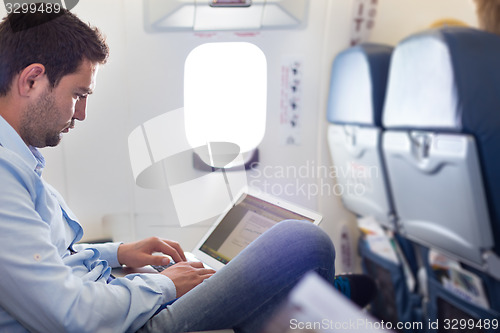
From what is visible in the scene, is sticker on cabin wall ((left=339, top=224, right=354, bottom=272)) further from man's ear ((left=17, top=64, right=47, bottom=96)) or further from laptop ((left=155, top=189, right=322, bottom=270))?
man's ear ((left=17, top=64, right=47, bottom=96))

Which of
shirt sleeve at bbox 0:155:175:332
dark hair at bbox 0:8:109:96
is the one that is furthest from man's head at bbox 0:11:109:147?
shirt sleeve at bbox 0:155:175:332

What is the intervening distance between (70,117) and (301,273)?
741 mm

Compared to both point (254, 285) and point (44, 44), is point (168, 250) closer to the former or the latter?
point (254, 285)

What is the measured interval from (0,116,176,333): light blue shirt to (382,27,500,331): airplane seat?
1.24 metres

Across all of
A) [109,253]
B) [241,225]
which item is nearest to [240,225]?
[241,225]

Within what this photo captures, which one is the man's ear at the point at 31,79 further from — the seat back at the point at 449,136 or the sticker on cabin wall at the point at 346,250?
the sticker on cabin wall at the point at 346,250

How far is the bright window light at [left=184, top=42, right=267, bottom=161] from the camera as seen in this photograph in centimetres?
242

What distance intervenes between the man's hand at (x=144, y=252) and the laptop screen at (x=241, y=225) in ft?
0.78

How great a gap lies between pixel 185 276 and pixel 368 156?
4.74ft

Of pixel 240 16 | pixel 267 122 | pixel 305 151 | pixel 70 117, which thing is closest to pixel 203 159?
pixel 267 122

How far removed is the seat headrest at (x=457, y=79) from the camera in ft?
5.23

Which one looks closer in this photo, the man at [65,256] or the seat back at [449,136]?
the man at [65,256]

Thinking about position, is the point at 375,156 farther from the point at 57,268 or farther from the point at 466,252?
the point at 57,268

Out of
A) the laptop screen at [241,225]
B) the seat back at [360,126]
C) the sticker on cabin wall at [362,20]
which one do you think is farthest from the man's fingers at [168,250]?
the sticker on cabin wall at [362,20]
